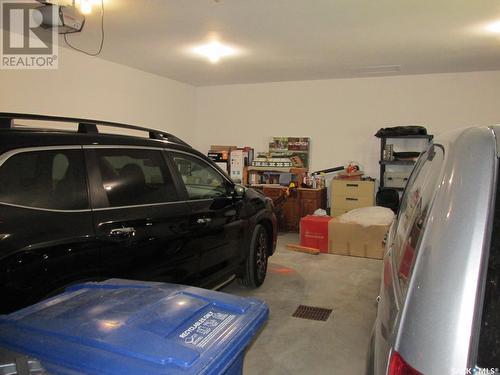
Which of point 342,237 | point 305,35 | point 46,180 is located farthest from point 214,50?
point 46,180

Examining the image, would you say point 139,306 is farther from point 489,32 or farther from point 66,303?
point 489,32

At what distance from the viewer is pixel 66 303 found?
1380mm

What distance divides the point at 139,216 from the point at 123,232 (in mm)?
173

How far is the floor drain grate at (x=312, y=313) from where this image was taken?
3.36 metres

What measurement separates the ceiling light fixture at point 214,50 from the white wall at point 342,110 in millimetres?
2326

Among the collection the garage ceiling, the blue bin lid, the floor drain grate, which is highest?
the garage ceiling

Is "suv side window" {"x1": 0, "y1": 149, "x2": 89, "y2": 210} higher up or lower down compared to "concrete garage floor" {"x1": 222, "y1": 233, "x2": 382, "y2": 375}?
higher up

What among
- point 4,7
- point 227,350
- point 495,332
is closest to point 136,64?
point 4,7

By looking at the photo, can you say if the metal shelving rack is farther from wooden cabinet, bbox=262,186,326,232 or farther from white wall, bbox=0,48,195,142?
white wall, bbox=0,48,195,142

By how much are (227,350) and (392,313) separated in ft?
1.58

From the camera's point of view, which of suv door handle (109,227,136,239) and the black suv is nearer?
the black suv

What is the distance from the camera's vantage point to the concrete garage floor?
8.67 ft

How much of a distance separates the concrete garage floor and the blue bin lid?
55.5 inches

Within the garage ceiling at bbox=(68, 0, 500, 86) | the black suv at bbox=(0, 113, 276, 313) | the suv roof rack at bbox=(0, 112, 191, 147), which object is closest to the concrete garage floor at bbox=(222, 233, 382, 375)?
the black suv at bbox=(0, 113, 276, 313)
